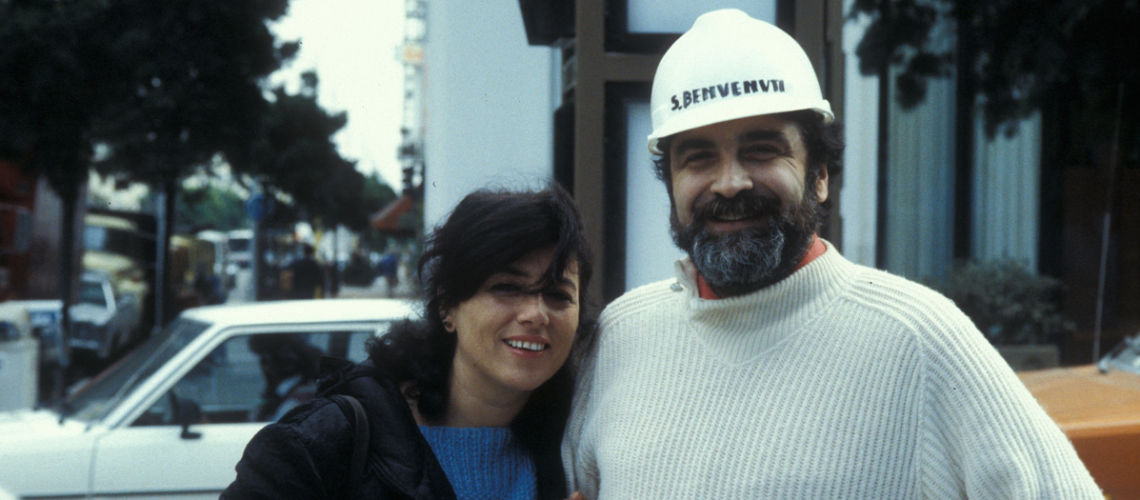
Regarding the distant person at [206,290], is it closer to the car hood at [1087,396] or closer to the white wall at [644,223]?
the car hood at [1087,396]

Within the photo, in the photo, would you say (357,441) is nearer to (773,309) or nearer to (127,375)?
(773,309)

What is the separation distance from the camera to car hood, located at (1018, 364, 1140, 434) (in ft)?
11.8

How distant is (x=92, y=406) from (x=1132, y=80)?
773cm

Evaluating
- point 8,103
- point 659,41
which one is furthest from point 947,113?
point 8,103

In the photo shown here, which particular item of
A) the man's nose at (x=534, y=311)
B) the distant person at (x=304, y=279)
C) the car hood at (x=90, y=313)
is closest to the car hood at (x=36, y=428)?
the man's nose at (x=534, y=311)

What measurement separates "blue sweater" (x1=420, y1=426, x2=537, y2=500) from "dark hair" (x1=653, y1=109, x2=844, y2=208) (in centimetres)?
63

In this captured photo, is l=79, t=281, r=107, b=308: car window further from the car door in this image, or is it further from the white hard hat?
the white hard hat

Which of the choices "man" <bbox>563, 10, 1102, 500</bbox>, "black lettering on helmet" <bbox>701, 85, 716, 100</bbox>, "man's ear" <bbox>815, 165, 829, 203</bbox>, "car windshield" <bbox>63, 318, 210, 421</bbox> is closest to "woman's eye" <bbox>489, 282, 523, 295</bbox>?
"man" <bbox>563, 10, 1102, 500</bbox>

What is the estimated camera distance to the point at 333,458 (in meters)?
1.87

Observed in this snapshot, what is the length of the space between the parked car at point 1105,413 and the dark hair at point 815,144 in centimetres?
177

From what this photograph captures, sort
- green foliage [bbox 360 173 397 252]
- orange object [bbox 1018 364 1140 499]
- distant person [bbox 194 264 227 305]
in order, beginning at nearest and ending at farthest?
1. orange object [bbox 1018 364 1140 499]
2. distant person [bbox 194 264 227 305]
3. green foliage [bbox 360 173 397 252]

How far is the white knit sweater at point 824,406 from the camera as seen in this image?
1743mm

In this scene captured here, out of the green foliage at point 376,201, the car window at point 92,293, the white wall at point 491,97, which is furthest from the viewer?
Answer: the green foliage at point 376,201

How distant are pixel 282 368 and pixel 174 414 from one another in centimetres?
51
